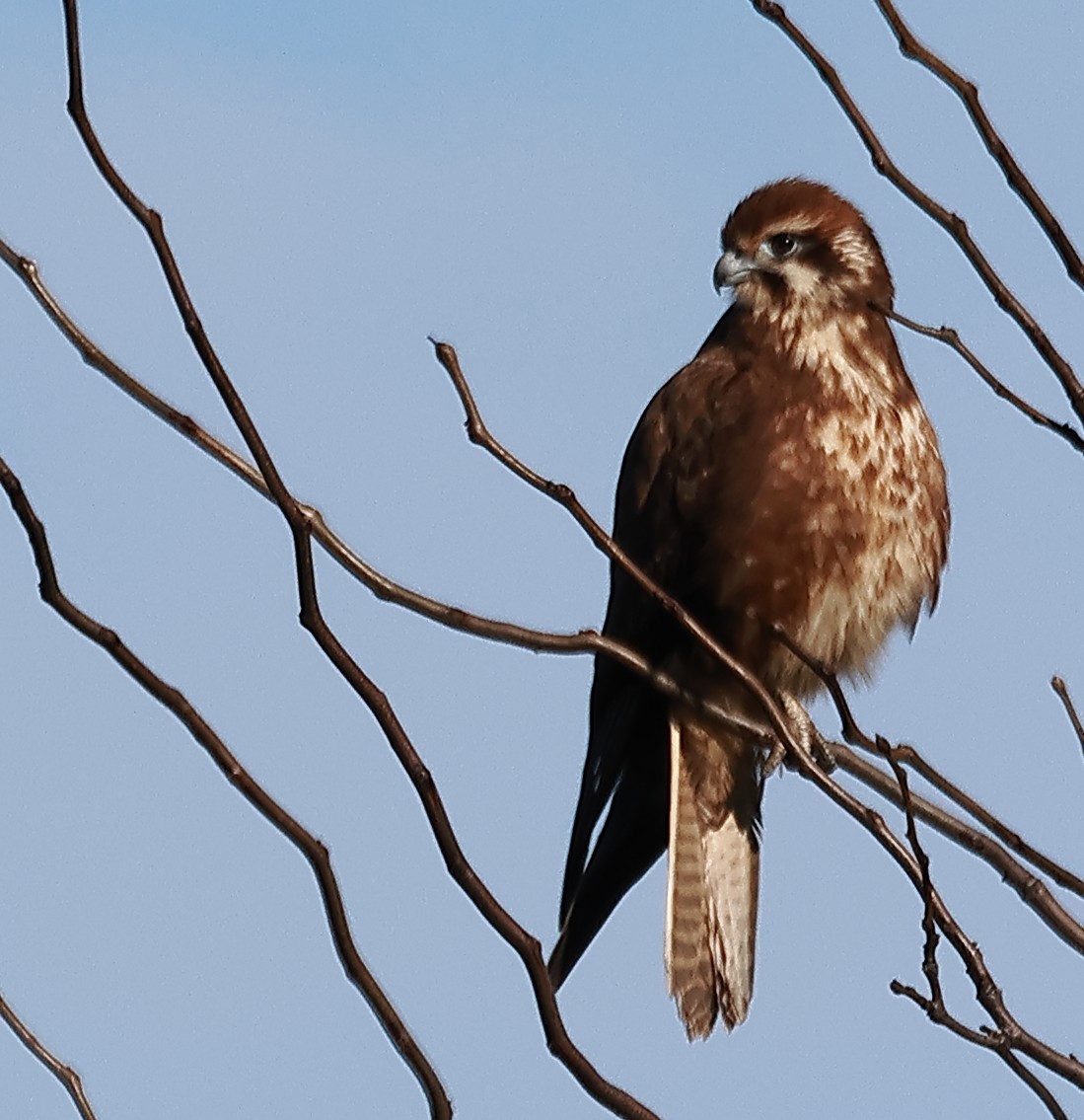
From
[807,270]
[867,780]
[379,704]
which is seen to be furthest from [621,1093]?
[807,270]

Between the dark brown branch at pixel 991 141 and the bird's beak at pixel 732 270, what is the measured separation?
241cm

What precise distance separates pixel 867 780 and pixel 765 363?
1.50 m

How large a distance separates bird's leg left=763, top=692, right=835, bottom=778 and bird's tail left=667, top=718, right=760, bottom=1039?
13 cm

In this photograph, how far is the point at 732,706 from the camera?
4.79m

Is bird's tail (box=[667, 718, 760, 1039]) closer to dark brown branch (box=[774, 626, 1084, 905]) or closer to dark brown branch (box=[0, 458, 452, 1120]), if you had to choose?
dark brown branch (box=[774, 626, 1084, 905])

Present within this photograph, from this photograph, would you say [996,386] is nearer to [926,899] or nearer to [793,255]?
Answer: [926,899]

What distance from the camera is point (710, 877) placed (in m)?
4.84

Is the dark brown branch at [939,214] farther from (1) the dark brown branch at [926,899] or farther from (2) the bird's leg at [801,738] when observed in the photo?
(2) the bird's leg at [801,738]

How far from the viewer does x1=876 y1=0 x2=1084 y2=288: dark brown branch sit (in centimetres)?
243

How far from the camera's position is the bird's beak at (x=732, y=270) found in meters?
5.00

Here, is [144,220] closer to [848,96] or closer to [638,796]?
[848,96]

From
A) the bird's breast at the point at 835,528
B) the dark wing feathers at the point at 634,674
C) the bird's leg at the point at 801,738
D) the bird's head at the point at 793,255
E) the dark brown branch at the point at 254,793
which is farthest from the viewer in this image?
the bird's head at the point at 793,255

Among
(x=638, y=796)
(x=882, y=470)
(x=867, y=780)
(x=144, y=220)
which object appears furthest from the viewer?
(x=638, y=796)

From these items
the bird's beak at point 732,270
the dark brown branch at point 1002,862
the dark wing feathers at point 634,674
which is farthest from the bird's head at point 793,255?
the dark brown branch at point 1002,862
